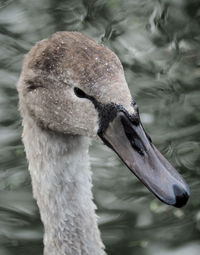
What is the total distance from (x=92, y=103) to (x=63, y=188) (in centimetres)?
78

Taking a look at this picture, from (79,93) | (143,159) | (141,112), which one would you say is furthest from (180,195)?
(141,112)

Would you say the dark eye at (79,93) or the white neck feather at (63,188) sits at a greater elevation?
the dark eye at (79,93)

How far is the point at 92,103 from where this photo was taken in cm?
443

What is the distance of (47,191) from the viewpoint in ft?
16.3

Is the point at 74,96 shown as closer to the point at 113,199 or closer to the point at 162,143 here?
the point at 113,199

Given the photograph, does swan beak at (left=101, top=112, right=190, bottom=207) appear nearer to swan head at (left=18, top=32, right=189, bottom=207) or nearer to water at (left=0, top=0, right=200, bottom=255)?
swan head at (left=18, top=32, right=189, bottom=207)

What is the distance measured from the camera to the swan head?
433cm

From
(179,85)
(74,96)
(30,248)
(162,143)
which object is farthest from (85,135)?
(179,85)

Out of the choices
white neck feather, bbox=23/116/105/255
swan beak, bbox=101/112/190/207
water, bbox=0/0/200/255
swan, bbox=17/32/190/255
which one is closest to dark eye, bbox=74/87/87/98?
swan, bbox=17/32/190/255

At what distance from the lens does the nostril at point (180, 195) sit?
428cm

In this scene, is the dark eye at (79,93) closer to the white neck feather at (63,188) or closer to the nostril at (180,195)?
the white neck feather at (63,188)

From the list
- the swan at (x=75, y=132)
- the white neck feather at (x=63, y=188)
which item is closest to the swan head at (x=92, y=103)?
the swan at (x=75, y=132)

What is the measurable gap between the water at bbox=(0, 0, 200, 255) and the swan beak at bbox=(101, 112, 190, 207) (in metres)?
1.93

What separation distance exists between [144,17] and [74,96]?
439 centimetres
